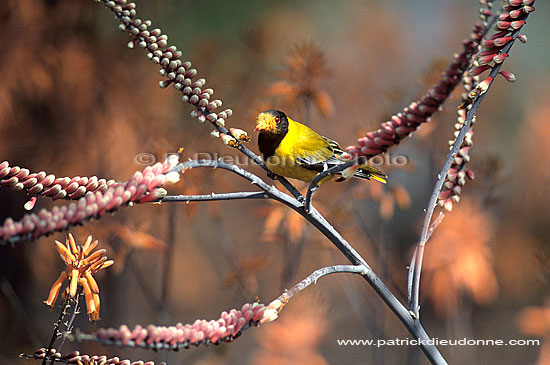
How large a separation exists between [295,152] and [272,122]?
131 millimetres

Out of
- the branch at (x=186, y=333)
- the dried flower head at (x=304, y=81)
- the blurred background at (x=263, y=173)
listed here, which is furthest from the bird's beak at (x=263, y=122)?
the branch at (x=186, y=333)

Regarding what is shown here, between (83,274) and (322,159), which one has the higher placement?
(322,159)

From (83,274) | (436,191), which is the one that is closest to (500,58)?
(436,191)

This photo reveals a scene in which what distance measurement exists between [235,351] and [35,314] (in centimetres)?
76

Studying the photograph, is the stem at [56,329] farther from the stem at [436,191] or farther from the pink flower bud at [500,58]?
the pink flower bud at [500,58]

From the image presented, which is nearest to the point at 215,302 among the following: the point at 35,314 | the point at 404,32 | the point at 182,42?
the point at 35,314

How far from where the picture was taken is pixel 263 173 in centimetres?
167

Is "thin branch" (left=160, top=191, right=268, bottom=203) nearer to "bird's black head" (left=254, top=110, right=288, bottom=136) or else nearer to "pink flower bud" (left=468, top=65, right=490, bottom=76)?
"pink flower bud" (left=468, top=65, right=490, bottom=76)

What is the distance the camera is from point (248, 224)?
86.6 inches

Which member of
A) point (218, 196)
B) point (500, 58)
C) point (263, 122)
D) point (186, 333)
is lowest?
point (186, 333)

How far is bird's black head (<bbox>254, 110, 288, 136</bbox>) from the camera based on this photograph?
911 mm

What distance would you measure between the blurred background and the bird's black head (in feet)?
0.54

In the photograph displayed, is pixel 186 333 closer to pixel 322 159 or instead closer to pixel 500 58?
pixel 500 58

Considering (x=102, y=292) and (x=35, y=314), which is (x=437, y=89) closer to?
(x=102, y=292)
